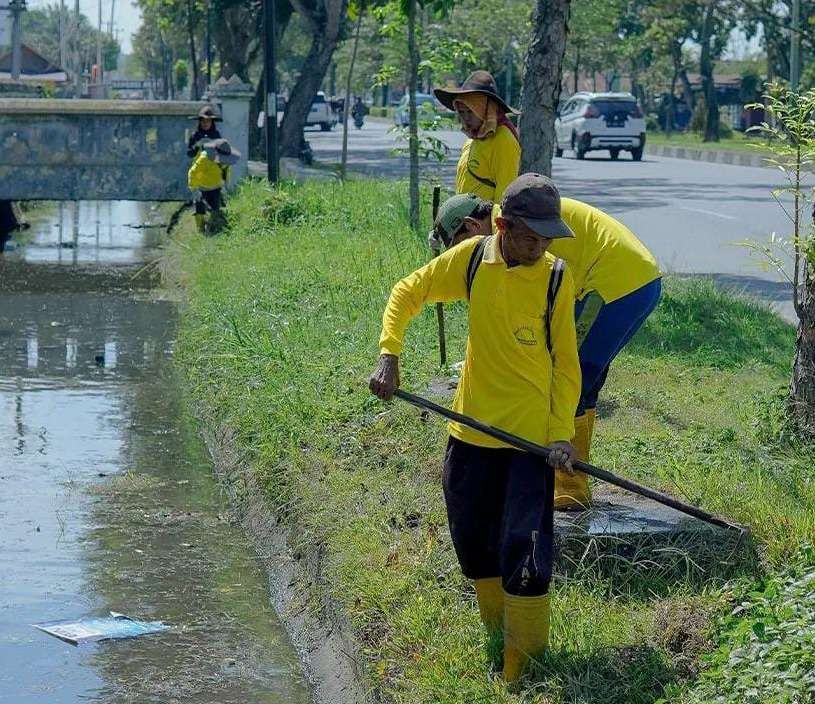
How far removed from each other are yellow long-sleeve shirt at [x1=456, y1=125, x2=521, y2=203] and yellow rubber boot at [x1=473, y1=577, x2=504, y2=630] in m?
3.08

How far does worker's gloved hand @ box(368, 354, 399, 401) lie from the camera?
15.7ft

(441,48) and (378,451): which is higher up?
(441,48)

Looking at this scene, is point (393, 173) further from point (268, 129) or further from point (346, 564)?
point (346, 564)

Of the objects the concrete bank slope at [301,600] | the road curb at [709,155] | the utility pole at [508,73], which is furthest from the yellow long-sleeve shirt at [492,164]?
the utility pole at [508,73]

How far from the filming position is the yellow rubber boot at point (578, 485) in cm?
580

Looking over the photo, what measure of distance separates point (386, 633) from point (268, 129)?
15.9m

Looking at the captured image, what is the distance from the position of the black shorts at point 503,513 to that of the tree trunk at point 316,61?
25222 mm

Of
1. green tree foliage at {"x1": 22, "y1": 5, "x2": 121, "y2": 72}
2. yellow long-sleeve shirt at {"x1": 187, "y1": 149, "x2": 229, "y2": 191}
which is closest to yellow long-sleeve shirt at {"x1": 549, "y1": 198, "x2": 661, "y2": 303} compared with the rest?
yellow long-sleeve shirt at {"x1": 187, "y1": 149, "x2": 229, "y2": 191}

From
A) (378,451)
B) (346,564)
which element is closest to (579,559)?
(346,564)

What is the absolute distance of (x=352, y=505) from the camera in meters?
6.68

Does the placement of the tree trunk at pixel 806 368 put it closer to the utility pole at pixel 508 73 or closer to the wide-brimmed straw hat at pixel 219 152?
the wide-brimmed straw hat at pixel 219 152

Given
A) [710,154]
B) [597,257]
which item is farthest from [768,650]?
[710,154]

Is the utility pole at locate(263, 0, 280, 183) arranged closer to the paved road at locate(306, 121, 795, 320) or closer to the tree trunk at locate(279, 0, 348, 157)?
Answer: the paved road at locate(306, 121, 795, 320)

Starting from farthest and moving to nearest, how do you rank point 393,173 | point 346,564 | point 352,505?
point 393,173, point 352,505, point 346,564
